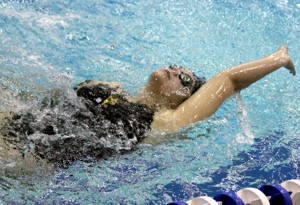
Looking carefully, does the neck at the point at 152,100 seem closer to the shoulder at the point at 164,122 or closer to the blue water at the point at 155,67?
the shoulder at the point at 164,122

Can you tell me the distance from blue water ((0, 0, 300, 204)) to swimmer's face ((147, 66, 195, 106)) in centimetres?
22

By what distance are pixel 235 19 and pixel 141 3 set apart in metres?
0.91

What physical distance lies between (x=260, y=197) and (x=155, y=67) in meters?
2.47

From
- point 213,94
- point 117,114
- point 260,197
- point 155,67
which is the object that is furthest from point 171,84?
point 260,197

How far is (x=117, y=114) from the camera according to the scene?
2.75 metres

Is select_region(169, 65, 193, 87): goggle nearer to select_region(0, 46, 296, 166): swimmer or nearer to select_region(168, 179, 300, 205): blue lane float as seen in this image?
select_region(0, 46, 296, 166): swimmer

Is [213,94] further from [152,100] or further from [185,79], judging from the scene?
Answer: [152,100]

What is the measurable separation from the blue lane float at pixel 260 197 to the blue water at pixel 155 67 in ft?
3.03

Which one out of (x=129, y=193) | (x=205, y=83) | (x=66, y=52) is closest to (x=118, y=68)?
(x=66, y=52)

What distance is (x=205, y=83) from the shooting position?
3082 millimetres

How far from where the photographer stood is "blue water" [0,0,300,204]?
8.26 ft

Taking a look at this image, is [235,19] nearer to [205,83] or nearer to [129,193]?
[205,83]

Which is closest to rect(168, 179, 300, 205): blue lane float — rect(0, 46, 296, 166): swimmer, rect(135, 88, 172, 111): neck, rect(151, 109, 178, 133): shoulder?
rect(0, 46, 296, 166): swimmer

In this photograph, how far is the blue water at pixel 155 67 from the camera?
2.52m
